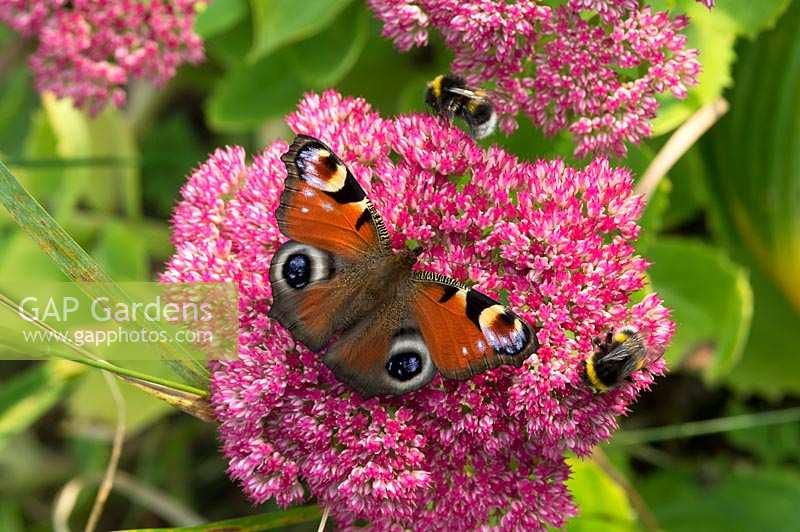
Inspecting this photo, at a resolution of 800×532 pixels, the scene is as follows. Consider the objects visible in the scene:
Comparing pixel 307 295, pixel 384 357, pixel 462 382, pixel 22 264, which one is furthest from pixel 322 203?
pixel 22 264

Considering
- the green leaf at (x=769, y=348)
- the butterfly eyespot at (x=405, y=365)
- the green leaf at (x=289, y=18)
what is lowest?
the green leaf at (x=769, y=348)

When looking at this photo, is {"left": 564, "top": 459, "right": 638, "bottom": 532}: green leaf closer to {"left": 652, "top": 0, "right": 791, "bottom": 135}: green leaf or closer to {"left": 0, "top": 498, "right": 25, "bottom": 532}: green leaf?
{"left": 652, "top": 0, "right": 791, "bottom": 135}: green leaf

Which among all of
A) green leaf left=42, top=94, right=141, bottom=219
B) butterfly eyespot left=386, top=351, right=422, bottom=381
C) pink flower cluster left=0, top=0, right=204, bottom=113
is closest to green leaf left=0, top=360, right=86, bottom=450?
green leaf left=42, top=94, right=141, bottom=219

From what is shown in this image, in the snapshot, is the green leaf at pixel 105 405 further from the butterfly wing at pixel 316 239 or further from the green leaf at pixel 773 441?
the green leaf at pixel 773 441

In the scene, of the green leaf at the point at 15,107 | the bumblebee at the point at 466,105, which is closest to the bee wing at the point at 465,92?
the bumblebee at the point at 466,105

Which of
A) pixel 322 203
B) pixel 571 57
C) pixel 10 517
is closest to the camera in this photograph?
pixel 322 203

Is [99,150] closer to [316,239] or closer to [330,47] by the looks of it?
[330,47]
